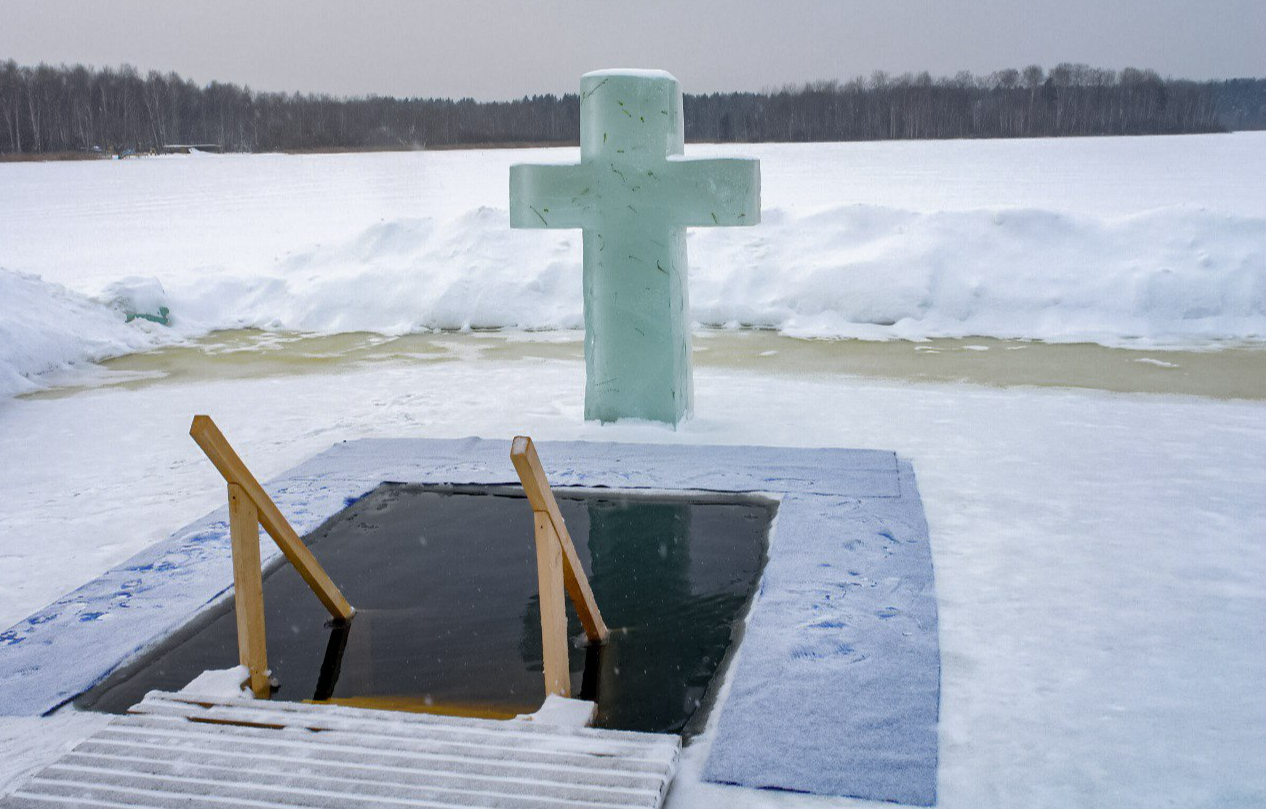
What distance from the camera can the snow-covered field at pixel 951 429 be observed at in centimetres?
271

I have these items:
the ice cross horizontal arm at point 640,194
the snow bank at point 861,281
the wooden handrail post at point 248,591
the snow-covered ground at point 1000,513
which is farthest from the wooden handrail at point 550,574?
the snow bank at point 861,281

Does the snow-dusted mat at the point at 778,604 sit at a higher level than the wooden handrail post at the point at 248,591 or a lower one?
lower

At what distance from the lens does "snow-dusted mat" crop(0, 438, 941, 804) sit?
2572mm

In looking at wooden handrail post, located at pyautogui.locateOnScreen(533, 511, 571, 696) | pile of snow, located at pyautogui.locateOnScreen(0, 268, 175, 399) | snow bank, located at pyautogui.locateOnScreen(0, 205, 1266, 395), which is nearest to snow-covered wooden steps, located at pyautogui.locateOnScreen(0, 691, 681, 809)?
wooden handrail post, located at pyautogui.locateOnScreen(533, 511, 571, 696)

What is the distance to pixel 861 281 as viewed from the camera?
9047 millimetres

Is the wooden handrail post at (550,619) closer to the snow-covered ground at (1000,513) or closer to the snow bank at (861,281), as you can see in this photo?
the snow-covered ground at (1000,513)

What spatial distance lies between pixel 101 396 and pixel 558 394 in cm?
277

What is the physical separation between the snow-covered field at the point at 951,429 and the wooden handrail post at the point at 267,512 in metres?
0.66

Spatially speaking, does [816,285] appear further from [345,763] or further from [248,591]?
[345,763]

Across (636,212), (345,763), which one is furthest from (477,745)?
(636,212)

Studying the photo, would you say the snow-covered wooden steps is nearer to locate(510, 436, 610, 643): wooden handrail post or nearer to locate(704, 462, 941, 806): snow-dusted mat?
locate(704, 462, 941, 806): snow-dusted mat

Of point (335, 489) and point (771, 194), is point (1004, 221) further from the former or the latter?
point (771, 194)

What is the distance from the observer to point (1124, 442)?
524 cm

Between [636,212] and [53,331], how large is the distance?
188 inches
